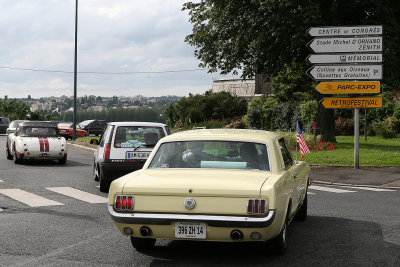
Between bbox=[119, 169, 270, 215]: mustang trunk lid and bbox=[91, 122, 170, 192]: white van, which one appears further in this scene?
bbox=[91, 122, 170, 192]: white van

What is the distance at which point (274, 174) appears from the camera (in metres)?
6.45

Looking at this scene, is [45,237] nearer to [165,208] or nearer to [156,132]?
[165,208]

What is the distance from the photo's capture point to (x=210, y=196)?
5.82 metres

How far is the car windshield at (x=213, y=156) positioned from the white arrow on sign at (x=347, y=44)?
12.5m

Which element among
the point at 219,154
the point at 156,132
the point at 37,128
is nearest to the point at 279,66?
the point at 37,128

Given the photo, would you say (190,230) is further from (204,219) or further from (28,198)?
(28,198)

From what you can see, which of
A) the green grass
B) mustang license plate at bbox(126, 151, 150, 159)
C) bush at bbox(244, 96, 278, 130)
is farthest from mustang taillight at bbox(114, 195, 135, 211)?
bush at bbox(244, 96, 278, 130)

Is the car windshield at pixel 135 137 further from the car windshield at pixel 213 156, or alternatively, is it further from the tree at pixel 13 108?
the tree at pixel 13 108

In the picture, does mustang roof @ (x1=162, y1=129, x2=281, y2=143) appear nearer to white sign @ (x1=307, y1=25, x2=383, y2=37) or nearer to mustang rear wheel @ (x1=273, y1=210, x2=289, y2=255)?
mustang rear wheel @ (x1=273, y1=210, x2=289, y2=255)

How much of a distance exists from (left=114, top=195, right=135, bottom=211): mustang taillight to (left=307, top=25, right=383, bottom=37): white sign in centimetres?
1371

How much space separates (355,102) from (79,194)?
10187 millimetres

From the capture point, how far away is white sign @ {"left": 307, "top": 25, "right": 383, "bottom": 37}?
18.0 metres

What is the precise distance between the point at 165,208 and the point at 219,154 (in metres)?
1.26

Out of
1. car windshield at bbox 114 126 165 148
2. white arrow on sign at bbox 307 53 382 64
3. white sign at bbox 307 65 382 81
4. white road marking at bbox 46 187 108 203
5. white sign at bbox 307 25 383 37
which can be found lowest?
white road marking at bbox 46 187 108 203
